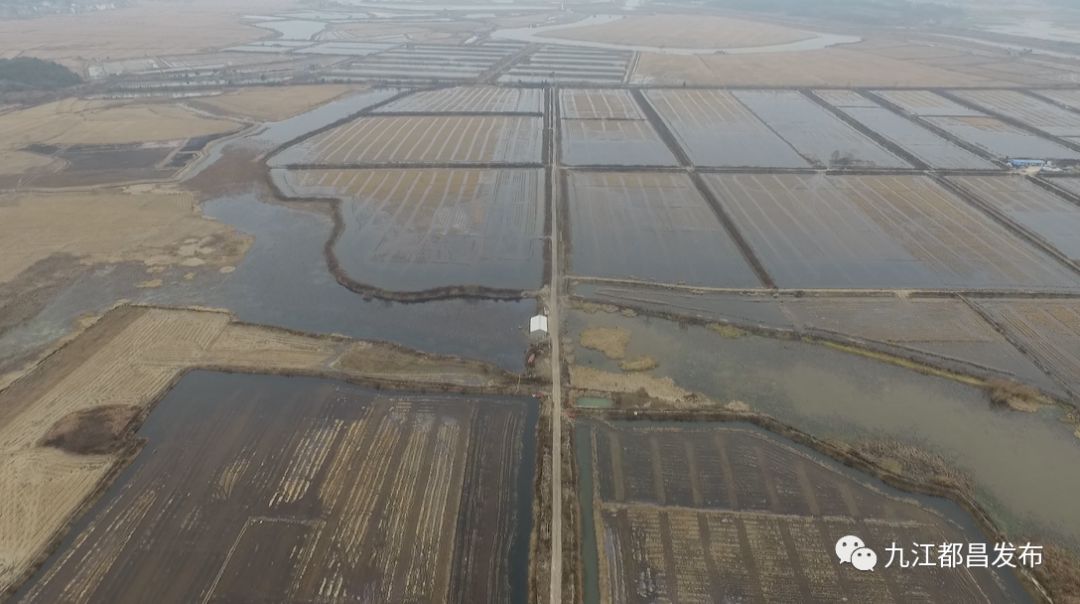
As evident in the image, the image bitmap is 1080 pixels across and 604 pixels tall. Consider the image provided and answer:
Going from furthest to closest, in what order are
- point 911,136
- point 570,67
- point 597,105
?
point 570,67 < point 597,105 < point 911,136

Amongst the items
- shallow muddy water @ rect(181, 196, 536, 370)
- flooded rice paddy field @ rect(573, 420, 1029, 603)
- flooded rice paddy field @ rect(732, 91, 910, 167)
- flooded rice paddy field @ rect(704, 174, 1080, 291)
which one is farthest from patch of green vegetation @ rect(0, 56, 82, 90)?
flooded rice paddy field @ rect(732, 91, 910, 167)

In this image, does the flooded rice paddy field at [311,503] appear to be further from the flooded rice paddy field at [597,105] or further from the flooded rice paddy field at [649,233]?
the flooded rice paddy field at [597,105]

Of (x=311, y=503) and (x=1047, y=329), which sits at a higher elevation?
(x=1047, y=329)

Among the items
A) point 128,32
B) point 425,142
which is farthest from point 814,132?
point 128,32

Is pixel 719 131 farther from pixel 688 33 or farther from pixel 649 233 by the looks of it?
pixel 688 33

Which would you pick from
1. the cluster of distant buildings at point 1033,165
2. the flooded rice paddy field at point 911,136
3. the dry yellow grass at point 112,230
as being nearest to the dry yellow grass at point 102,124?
the dry yellow grass at point 112,230

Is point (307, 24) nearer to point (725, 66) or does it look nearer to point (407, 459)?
point (725, 66)

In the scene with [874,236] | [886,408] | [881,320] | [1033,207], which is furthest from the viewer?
[1033,207]
